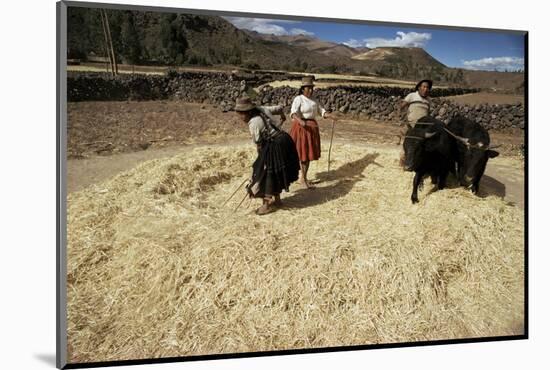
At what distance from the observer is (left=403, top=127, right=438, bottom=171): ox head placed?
4.99 metres

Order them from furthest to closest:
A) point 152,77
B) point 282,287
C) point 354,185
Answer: point 354,185 → point 152,77 → point 282,287

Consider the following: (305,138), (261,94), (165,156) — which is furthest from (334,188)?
(165,156)

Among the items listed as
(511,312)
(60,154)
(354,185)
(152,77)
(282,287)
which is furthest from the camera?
(354,185)

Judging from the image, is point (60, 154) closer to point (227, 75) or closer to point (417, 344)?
point (227, 75)

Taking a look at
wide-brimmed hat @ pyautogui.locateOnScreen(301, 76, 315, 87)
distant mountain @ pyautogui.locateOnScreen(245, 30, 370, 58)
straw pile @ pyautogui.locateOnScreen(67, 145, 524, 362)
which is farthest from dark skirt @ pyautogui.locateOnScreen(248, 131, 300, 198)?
distant mountain @ pyautogui.locateOnScreen(245, 30, 370, 58)

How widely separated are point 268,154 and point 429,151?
1544mm

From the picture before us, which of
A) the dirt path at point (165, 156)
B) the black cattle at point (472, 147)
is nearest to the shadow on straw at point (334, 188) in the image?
the dirt path at point (165, 156)

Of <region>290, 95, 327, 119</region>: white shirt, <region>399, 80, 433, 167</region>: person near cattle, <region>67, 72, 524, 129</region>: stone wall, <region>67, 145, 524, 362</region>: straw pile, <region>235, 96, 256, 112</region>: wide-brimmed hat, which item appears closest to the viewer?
<region>67, 145, 524, 362</region>: straw pile

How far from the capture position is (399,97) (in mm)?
5230

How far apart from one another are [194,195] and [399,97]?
85.4 inches

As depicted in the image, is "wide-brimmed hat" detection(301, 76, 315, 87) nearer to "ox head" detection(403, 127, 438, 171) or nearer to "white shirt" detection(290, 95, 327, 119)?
"white shirt" detection(290, 95, 327, 119)

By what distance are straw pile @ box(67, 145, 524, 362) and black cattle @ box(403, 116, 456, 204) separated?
0.51ft

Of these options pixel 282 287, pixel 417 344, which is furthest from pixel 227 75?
pixel 417 344

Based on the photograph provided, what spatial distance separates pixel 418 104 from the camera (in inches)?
204
